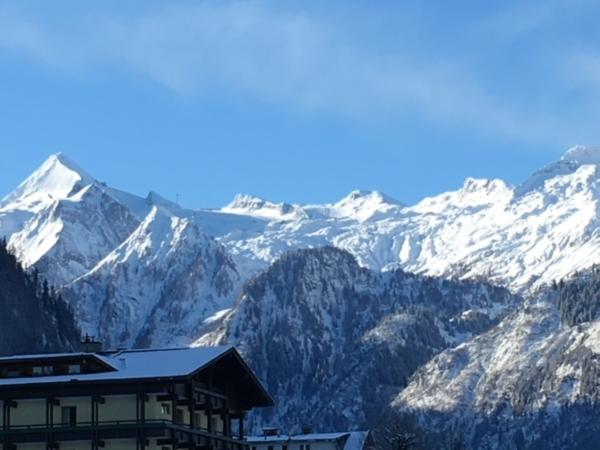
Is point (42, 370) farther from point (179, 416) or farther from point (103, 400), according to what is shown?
point (179, 416)

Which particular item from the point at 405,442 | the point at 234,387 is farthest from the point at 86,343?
the point at 405,442

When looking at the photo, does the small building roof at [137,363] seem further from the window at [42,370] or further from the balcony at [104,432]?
the balcony at [104,432]

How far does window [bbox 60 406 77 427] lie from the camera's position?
114 metres

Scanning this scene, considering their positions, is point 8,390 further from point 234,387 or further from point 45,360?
point 234,387

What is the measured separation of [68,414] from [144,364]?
5559 mm

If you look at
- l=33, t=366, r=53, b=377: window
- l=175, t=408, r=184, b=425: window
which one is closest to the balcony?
l=175, t=408, r=184, b=425: window

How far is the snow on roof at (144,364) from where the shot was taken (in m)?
112

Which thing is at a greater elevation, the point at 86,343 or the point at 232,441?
the point at 86,343

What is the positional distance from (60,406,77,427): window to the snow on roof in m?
1.92

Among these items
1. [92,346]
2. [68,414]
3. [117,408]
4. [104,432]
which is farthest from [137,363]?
[92,346]

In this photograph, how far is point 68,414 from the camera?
11400 centimetres

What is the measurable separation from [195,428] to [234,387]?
9.49m

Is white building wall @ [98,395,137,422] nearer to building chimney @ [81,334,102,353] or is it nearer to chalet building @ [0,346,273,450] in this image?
chalet building @ [0,346,273,450]

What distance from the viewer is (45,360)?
116m
